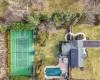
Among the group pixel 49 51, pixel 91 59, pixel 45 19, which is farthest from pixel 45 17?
pixel 91 59

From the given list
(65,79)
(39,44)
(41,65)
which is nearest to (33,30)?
(39,44)

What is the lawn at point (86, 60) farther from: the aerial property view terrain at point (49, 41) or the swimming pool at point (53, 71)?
the swimming pool at point (53, 71)

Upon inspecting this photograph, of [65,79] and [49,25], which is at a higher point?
[49,25]

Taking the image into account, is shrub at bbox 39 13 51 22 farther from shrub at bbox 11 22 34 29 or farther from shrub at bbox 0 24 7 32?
shrub at bbox 0 24 7 32

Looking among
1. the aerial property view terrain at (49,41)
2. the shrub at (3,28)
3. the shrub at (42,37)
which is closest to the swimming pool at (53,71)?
the aerial property view terrain at (49,41)

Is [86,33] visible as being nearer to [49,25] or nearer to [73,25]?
[73,25]

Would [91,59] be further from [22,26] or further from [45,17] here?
[22,26]

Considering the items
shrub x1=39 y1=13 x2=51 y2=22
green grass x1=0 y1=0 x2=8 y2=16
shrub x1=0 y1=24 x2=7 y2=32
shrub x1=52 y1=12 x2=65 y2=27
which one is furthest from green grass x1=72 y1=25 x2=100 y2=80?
green grass x1=0 y1=0 x2=8 y2=16
